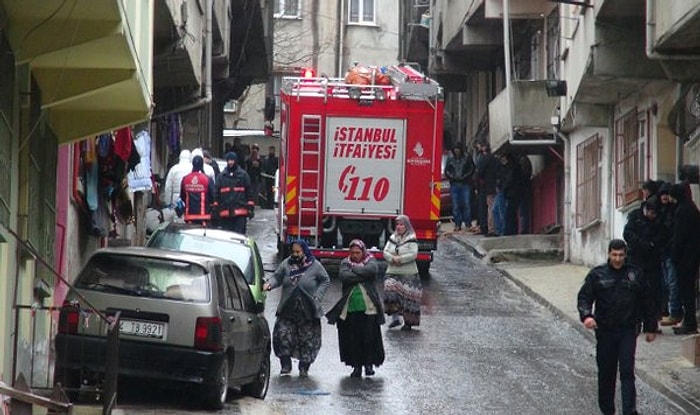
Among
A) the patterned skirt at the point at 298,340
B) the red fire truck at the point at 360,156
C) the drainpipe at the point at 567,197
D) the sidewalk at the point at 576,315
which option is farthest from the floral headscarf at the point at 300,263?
the drainpipe at the point at 567,197

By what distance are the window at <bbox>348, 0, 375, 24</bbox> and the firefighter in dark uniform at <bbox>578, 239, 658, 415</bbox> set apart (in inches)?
1939

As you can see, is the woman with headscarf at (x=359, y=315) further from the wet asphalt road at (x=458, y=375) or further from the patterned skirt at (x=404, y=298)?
the patterned skirt at (x=404, y=298)

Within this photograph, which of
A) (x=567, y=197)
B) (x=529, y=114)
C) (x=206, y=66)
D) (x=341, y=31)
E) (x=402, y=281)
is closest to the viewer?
(x=402, y=281)

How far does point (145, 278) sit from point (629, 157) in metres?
13.4

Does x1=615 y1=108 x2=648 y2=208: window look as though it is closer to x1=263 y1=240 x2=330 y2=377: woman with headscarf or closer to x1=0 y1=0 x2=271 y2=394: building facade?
x1=0 y1=0 x2=271 y2=394: building facade

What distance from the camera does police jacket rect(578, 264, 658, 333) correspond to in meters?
13.9

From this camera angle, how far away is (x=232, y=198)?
85.4 ft

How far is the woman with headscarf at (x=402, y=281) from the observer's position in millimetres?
20047

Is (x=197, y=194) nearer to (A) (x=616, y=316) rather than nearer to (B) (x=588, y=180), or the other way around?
(B) (x=588, y=180)

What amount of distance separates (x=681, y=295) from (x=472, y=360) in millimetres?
2738

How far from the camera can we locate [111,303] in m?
13.4

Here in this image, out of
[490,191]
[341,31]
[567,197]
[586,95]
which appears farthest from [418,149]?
[341,31]

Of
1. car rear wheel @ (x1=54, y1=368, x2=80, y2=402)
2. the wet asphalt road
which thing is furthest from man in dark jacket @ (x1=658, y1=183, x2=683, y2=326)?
car rear wheel @ (x1=54, y1=368, x2=80, y2=402)

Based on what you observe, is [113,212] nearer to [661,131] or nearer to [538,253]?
[661,131]
